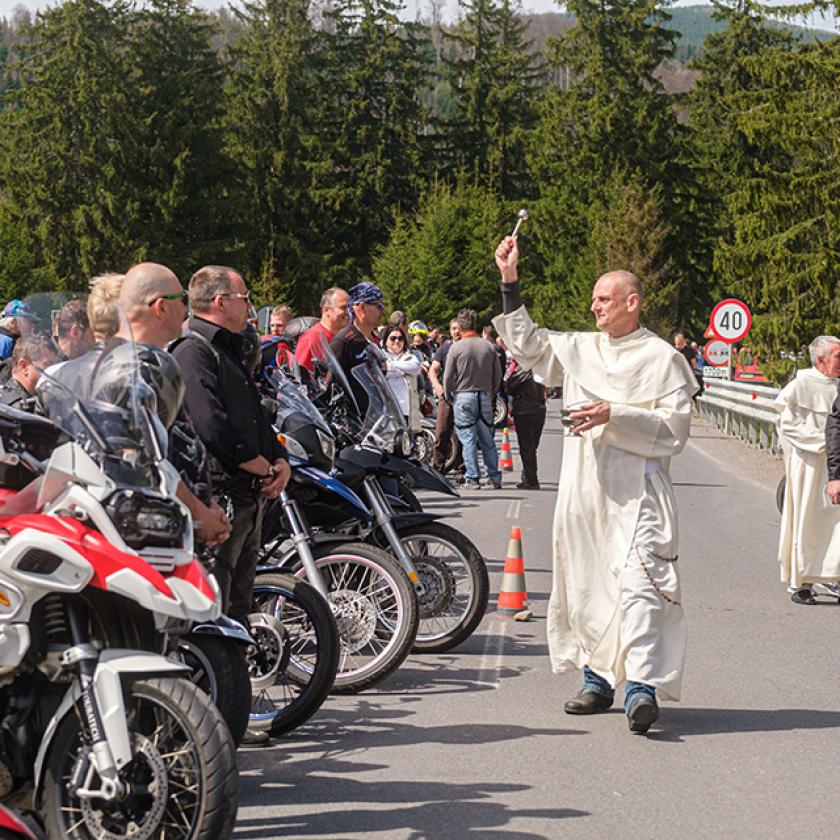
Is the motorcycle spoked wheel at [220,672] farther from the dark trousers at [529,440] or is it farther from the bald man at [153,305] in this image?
the dark trousers at [529,440]

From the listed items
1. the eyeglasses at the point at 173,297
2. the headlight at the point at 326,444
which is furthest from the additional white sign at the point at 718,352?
the eyeglasses at the point at 173,297

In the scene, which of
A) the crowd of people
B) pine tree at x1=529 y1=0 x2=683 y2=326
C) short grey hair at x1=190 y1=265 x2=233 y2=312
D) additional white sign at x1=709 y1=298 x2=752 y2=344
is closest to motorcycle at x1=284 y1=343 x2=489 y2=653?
short grey hair at x1=190 y1=265 x2=233 y2=312

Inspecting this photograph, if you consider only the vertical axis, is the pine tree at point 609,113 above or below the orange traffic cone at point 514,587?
above

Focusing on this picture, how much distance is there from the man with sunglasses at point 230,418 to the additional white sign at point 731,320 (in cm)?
2702

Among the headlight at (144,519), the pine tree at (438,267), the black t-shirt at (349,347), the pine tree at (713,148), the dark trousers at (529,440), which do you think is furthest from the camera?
the pine tree at (713,148)

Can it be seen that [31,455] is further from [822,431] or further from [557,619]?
[822,431]

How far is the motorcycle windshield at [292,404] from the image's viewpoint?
802cm

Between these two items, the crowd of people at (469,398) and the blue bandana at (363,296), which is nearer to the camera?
the blue bandana at (363,296)

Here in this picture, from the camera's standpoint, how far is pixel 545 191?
7306 cm

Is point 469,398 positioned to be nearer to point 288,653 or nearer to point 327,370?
point 327,370

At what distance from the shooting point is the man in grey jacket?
19562 millimetres

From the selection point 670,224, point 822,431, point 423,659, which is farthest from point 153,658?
point 670,224

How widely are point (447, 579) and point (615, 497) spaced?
5.43 ft

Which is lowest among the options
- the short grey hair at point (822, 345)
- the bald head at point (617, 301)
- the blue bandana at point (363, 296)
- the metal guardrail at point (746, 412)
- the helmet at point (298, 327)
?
the metal guardrail at point (746, 412)
